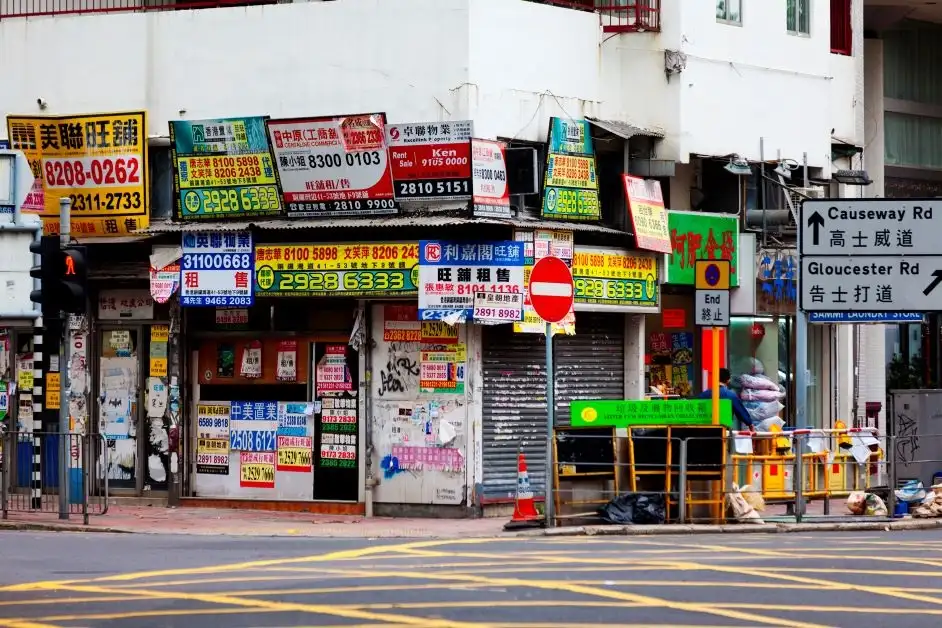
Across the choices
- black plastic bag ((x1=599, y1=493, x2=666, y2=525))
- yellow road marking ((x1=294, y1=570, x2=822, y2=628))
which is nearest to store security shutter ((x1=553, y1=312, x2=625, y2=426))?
black plastic bag ((x1=599, y1=493, x2=666, y2=525))

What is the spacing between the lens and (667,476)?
20047 mm

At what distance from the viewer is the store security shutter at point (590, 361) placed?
76.7 ft

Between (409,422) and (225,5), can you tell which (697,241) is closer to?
(409,422)

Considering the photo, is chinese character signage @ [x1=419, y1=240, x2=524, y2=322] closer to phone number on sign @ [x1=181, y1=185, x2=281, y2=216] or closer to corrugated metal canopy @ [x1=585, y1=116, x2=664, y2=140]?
phone number on sign @ [x1=181, y1=185, x2=281, y2=216]

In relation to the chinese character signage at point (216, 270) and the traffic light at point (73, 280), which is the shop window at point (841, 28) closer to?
the chinese character signage at point (216, 270)

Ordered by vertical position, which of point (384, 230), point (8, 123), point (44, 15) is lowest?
point (384, 230)

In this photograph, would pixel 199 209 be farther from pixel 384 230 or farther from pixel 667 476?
pixel 667 476

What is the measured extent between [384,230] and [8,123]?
5.59 meters

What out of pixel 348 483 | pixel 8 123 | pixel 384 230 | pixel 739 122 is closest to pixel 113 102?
pixel 8 123

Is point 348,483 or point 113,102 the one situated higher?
point 113,102

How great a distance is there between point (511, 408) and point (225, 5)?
6.89 metres

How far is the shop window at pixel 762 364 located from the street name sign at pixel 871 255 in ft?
18.0

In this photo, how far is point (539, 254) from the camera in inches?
864

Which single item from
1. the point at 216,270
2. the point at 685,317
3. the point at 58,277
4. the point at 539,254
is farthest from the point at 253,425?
the point at 685,317
